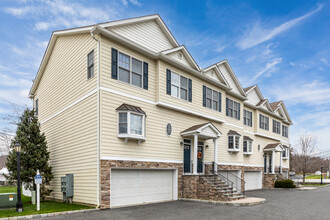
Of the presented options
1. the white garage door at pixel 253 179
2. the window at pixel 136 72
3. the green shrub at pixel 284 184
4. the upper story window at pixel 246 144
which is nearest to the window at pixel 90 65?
the window at pixel 136 72

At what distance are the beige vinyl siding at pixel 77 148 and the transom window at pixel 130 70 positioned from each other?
189 cm

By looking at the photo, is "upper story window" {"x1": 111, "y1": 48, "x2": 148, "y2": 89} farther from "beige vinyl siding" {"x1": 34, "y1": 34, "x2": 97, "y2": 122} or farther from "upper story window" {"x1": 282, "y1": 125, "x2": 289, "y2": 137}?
"upper story window" {"x1": 282, "y1": 125, "x2": 289, "y2": 137}

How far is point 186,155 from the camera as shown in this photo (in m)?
16.9

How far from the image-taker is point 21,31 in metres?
20.1

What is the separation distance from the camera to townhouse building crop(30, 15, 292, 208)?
12586mm

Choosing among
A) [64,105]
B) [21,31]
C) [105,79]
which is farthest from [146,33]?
[21,31]

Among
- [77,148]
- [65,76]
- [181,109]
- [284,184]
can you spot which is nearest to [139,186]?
[77,148]

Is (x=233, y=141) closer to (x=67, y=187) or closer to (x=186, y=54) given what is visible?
(x=186, y=54)

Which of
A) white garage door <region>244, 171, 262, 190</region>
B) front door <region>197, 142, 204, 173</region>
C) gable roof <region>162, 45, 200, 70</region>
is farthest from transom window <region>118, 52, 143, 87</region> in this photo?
white garage door <region>244, 171, 262, 190</region>

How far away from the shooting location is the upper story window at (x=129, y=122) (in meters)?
12.7

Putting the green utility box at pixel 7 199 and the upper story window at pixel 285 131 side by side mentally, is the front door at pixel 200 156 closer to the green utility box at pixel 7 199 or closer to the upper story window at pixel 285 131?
the green utility box at pixel 7 199

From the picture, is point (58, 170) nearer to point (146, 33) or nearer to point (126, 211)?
point (126, 211)

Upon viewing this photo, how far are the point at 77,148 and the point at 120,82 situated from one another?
4217 millimetres

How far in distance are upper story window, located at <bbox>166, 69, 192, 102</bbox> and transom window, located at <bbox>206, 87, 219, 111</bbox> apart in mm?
2242
